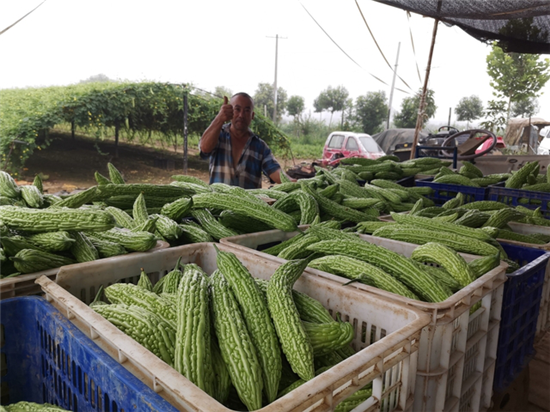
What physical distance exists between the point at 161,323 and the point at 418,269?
103 centimetres

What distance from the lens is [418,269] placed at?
1666mm

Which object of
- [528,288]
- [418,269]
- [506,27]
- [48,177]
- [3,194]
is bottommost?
[48,177]

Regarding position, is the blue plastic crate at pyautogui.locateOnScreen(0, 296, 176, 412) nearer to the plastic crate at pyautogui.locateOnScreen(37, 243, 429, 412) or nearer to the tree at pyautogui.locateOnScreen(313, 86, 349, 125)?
the plastic crate at pyautogui.locateOnScreen(37, 243, 429, 412)

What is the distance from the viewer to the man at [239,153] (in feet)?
15.3

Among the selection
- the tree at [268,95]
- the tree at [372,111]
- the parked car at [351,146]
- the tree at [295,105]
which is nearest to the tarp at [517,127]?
the parked car at [351,146]

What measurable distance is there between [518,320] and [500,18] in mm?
5478

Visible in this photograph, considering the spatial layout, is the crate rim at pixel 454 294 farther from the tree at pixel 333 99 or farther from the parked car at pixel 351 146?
the tree at pixel 333 99

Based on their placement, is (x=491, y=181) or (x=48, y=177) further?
(x=48, y=177)

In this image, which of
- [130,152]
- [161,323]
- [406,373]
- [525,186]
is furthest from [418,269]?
[130,152]

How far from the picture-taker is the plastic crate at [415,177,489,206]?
3.96 meters

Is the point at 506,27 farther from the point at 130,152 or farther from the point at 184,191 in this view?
the point at 130,152

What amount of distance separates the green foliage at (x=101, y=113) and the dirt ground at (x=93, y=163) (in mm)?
885

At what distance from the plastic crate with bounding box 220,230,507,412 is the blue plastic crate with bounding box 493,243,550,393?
14 cm

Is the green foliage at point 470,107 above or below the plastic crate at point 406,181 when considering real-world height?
above
